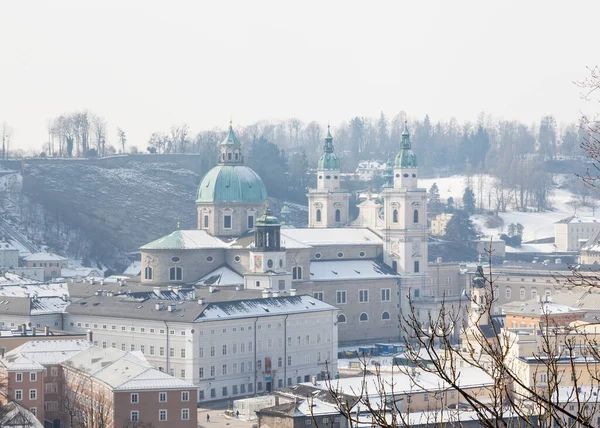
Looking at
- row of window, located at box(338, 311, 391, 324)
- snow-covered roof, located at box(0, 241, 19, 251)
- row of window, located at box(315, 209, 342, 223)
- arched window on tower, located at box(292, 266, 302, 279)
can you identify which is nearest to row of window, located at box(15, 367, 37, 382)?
arched window on tower, located at box(292, 266, 302, 279)

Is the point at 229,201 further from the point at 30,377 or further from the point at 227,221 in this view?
the point at 30,377

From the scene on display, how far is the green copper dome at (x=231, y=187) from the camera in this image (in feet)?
263

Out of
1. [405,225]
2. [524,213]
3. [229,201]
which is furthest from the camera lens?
[524,213]

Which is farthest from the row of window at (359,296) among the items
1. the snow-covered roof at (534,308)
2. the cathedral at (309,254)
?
the snow-covered roof at (534,308)

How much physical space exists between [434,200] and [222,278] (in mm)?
67625

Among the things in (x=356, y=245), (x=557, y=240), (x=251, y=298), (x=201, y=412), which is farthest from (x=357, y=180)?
(x=201, y=412)

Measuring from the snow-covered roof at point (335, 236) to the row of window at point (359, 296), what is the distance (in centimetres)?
380

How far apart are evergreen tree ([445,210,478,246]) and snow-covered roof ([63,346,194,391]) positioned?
218ft

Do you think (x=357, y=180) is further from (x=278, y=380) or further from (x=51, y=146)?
(x=278, y=380)

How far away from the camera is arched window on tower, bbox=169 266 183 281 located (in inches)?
3027

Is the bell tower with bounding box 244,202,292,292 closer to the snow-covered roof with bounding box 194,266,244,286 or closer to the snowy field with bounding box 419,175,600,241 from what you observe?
the snow-covered roof with bounding box 194,266,244,286

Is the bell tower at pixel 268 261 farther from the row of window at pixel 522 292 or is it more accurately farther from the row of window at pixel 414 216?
the row of window at pixel 522 292

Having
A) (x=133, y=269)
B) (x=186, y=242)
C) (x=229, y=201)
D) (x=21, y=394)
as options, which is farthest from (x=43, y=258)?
(x=21, y=394)

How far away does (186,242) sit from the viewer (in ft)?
254
